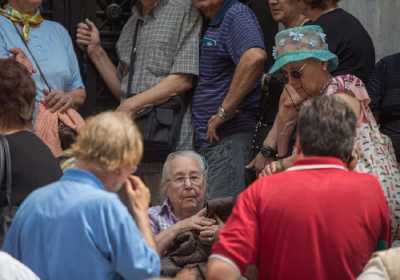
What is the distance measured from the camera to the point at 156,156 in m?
8.10

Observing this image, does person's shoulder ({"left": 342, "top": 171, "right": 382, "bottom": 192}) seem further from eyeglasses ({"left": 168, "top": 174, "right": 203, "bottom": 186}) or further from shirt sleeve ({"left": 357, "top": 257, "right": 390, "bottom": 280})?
eyeglasses ({"left": 168, "top": 174, "right": 203, "bottom": 186})

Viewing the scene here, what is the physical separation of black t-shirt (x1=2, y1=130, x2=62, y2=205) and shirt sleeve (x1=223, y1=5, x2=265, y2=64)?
1.91 metres

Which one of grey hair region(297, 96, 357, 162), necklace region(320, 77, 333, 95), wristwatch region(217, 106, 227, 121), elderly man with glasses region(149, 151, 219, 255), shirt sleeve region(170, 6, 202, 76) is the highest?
grey hair region(297, 96, 357, 162)

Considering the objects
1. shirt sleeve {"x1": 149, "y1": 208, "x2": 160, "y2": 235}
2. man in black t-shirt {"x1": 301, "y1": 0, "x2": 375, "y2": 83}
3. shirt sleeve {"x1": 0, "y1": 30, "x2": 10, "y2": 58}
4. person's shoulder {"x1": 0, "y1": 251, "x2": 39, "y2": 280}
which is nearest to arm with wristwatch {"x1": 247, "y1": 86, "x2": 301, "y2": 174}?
man in black t-shirt {"x1": 301, "y1": 0, "x2": 375, "y2": 83}

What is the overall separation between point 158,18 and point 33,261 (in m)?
3.06

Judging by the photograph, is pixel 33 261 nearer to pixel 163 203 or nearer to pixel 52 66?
pixel 163 203

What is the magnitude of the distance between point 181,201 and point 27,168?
1214 mm

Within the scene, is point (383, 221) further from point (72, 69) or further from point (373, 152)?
point (72, 69)

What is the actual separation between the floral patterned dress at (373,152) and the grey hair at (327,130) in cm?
76

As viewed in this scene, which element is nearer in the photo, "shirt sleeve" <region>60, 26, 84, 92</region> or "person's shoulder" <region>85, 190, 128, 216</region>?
"person's shoulder" <region>85, 190, 128, 216</region>

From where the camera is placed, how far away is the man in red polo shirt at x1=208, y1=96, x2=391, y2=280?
17.4 ft

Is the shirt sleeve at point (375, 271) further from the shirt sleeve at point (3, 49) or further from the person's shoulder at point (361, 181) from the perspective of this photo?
the shirt sleeve at point (3, 49)

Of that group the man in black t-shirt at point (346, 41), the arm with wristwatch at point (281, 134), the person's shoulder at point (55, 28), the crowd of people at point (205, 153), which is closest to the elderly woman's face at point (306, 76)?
the crowd of people at point (205, 153)

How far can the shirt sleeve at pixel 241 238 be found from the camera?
209 inches
